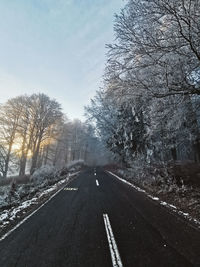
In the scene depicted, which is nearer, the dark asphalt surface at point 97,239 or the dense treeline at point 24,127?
the dark asphalt surface at point 97,239

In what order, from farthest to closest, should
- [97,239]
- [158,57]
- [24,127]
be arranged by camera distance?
[24,127] → [158,57] → [97,239]

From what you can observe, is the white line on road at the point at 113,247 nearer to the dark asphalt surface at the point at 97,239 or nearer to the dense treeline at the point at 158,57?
the dark asphalt surface at the point at 97,239

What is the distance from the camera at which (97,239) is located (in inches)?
166

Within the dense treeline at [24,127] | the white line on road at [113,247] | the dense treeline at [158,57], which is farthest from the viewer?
the dense treeline at [24,127]

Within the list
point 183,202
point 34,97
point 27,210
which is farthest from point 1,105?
point 183,202

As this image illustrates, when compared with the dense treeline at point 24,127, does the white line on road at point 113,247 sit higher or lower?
lower

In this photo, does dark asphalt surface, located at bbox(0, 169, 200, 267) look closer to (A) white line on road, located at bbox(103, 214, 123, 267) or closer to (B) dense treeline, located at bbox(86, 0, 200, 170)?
(A) white line on road, located at bbox(103, 214, 123, 267)

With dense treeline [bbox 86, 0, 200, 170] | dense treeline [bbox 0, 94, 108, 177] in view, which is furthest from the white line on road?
dense treeline [bbox 0, 94, 108, 177]

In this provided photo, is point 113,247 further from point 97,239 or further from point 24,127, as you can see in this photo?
point 24,127

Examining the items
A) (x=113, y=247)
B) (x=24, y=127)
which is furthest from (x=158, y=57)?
(x=24, y=127)

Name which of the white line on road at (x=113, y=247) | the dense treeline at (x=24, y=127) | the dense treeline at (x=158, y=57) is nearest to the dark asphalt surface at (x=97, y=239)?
the white line on road at (x=113, y=247)

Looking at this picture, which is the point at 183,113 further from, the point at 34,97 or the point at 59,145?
the point at 59,145

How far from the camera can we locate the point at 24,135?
81.8ft

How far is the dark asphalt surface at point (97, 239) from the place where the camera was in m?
Result: 3.35
